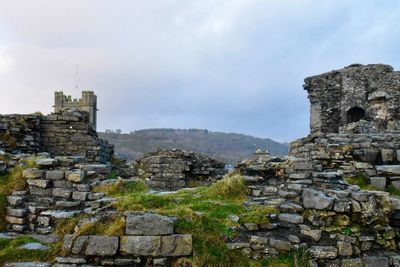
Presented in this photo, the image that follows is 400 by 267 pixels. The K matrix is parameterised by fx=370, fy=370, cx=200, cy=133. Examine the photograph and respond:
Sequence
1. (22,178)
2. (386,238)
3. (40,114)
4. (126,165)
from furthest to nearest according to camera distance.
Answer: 1. (126,165)
2. (40,114)
3. (22,178)
4. (386,238)

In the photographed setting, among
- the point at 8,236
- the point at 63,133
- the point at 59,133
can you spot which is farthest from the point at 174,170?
the point at 8,236

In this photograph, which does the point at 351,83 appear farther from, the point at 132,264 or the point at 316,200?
the point at 132,264

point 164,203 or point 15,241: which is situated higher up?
point 164,203

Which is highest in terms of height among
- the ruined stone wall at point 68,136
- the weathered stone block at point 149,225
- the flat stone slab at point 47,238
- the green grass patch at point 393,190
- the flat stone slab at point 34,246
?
the ruined stone wall at point 68,136

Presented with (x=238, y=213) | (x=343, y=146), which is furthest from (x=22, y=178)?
(x=343, y=146)

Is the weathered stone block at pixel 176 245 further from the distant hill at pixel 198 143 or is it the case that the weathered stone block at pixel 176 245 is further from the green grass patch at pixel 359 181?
the distant hill at pixel 198 143

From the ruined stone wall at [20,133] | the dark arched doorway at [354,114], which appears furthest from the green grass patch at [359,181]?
the dark arched doorway at [354,114]

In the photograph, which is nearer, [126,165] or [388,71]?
[126,165]

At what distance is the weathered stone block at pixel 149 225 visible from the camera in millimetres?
5278

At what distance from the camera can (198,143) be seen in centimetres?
9806

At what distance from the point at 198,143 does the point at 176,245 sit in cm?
9288

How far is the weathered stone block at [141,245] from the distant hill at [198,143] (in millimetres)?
70681

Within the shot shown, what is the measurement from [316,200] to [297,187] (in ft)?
2.19

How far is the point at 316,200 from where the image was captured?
607 centimetres
